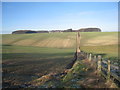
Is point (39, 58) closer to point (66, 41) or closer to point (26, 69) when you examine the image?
point (26, 69)

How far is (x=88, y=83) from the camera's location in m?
9.45

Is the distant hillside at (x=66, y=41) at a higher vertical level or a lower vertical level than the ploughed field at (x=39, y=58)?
higher

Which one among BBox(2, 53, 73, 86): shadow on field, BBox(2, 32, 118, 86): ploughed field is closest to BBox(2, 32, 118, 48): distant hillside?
BBox(2, 32, 118, 86): ploughed field

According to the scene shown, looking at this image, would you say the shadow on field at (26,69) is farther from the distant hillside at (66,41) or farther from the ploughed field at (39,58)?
the distant hillside at (66,41)

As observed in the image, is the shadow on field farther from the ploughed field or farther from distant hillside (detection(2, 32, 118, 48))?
distant hillside (detection(2, 32, 118, 48))

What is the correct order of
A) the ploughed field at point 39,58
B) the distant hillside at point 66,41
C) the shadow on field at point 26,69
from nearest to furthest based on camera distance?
the shadow on field at point 26,69, the ploughed field at point 39,58, the distant hillside at point 66,41

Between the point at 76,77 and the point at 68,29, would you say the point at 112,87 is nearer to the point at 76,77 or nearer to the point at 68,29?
the point at 76,77

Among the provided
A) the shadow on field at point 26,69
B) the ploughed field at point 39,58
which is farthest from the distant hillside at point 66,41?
the shadow on field at point 26,69

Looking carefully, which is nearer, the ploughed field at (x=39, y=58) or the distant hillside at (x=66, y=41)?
the ploughed field at (x=39, y=58)

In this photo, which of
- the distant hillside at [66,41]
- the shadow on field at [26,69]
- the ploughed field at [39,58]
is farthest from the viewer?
the distant hillside at [66,41]

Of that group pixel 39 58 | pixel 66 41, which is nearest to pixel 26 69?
pixel 39 58

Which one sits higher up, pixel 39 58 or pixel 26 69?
pixel 26 69

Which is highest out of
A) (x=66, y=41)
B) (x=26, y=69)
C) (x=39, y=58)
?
(x=66, y=41)

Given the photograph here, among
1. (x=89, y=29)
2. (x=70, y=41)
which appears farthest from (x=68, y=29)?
(x=70, y=41)
